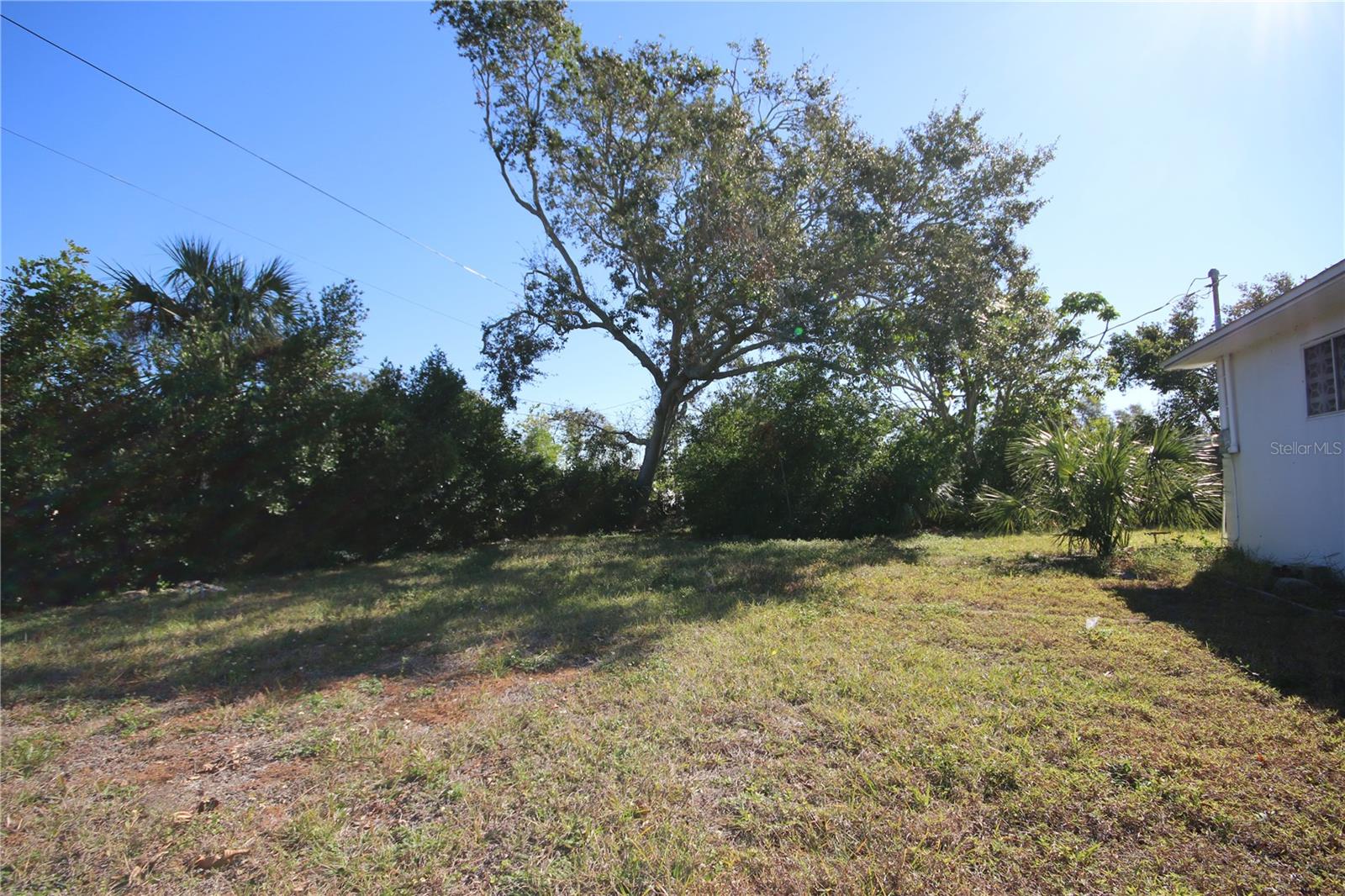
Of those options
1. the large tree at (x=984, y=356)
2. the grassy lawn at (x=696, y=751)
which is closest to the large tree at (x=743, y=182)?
the large tree at (x=984, y=356)

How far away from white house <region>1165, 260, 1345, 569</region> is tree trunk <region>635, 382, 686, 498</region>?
1055 centimetres

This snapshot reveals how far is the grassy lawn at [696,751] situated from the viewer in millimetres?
2645

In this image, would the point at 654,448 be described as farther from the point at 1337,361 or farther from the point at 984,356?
the point at 1337,361

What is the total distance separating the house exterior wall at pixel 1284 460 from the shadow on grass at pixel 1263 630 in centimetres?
91

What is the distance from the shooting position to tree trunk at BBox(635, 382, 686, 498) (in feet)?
55.8

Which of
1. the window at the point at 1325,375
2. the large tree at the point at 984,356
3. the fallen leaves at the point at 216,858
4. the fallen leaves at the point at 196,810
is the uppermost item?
the large tree at the point at 984,356

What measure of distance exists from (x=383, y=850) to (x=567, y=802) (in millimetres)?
780

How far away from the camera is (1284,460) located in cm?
741

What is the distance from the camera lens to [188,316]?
33.3 ft

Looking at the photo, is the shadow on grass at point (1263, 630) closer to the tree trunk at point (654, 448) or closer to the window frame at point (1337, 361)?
the window frame at point (1337, 361)

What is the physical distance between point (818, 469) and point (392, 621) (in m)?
9.74

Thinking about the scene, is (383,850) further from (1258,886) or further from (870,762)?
(1258,886)

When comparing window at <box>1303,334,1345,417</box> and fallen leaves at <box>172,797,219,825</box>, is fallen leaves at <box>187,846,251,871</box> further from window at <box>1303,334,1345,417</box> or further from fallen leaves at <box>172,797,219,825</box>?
window at <box>1303,334,1345,417</box>

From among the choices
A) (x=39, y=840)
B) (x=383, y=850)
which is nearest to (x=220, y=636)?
(x=39, y=840)
